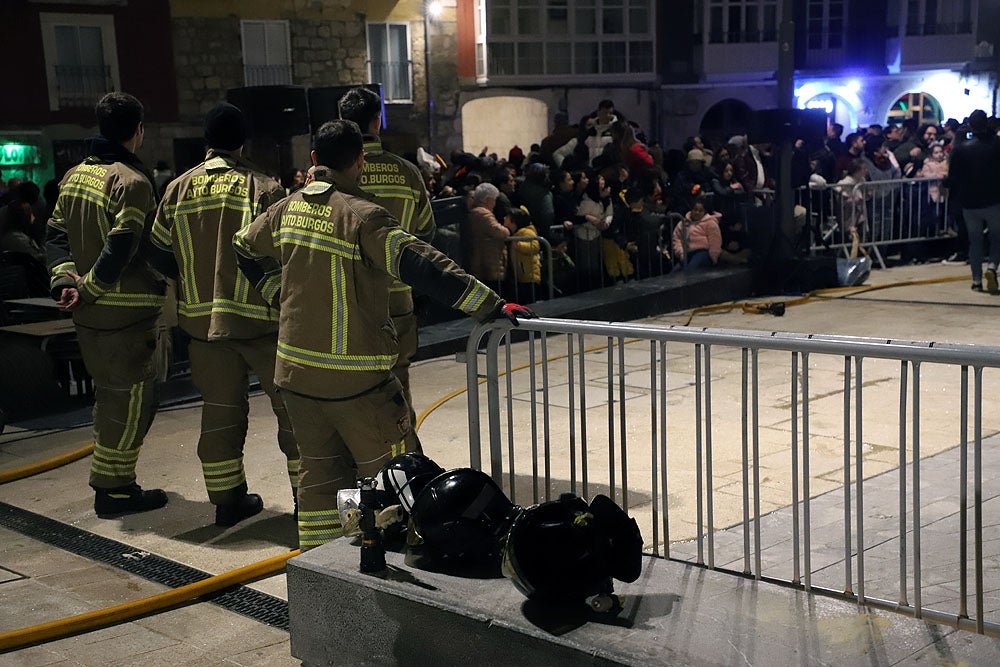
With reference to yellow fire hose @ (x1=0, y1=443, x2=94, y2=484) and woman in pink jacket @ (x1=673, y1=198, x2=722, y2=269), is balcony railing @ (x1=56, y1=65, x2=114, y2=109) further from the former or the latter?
yellow fire hose @ (x1=0, y1=443, x2=94, y2=484)

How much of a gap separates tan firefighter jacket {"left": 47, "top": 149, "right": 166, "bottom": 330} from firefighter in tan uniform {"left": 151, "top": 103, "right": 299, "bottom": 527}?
260 millimetres

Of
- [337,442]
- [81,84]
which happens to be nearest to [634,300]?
[337,442]

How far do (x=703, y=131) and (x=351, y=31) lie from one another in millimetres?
12198

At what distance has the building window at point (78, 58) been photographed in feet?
90.3

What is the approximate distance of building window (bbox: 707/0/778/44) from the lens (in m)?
37.2

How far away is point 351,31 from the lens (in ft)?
104

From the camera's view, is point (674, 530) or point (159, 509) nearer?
point (674, 530)

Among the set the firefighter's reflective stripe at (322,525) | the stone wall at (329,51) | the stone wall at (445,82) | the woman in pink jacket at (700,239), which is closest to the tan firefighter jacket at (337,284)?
the firefighter's reflective stripe at (322,525)

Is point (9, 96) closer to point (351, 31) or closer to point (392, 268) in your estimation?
point (351, 31)

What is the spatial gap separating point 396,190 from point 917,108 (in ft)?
123

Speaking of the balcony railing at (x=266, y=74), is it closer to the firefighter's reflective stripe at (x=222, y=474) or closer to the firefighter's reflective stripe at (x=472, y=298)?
the firefighter's reflective stripe at (x=222, y=474)

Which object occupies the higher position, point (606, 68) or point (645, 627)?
point (606, 68)

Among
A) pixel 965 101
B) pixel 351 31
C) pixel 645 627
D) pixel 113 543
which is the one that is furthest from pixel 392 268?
pixel 965 101

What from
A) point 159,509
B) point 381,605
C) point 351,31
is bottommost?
point 159,509
